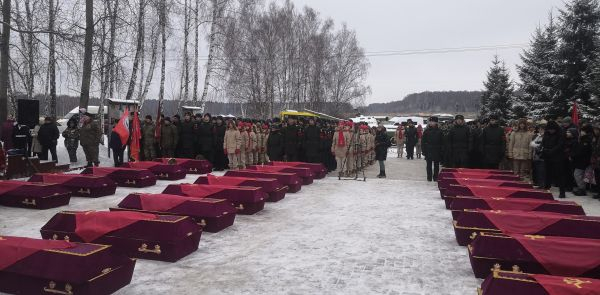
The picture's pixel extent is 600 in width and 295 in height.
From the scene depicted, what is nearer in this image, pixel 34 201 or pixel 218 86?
pixel 34 201

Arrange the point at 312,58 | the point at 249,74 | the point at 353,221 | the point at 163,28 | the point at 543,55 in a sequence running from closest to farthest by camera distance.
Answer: the point at 353,221, the point at 163,28, the point at 543,55, the point at 249,74, the point at 312,58

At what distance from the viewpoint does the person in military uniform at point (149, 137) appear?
49.6 ft

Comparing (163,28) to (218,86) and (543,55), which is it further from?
(543,55)

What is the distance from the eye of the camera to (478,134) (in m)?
12.3

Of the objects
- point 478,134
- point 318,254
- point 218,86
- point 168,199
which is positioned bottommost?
point 318,254

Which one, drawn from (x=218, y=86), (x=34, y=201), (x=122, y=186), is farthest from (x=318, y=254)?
(x=218, y=86)

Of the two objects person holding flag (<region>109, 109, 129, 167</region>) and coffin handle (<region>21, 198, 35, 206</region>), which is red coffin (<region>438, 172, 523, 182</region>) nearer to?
coffin handle (<region>21, 198, 35, 206</region>)

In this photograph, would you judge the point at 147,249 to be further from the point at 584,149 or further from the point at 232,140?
the point at 584,149

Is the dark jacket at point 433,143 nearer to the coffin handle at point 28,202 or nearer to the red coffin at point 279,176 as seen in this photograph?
the red coffin at point 279,176

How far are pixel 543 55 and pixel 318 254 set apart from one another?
23471mm

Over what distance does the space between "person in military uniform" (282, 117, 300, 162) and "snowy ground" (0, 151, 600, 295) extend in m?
5.06

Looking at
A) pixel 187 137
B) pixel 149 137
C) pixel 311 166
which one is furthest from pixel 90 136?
pixel 311 166

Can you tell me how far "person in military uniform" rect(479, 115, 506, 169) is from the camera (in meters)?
11.8

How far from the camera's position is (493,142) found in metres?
11.9
